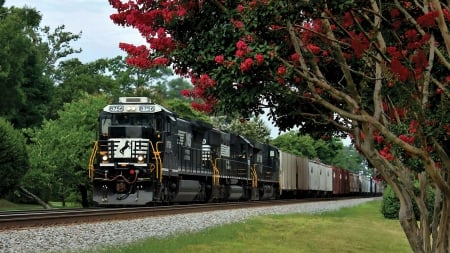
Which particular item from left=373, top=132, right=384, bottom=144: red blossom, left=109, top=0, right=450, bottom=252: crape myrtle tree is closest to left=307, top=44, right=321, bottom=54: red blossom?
left=109, top=0, right=450, bottom=252: crape myrtle tree

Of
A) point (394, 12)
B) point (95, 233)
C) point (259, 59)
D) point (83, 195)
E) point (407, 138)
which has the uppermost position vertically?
point (394, 12)

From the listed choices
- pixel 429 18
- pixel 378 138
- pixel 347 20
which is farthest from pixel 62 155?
pixel 429 18

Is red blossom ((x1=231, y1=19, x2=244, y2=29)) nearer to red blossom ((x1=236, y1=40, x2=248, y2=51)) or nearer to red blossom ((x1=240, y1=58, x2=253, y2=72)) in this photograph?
red blossom ((x1=236, y1=40, x2=248, y2=51))

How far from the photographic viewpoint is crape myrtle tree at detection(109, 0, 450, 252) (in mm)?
7020

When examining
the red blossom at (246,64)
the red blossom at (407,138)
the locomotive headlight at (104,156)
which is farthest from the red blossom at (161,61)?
the locomotive headlight at (104,156)

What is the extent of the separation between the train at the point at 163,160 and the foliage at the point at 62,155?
7695 millimetres

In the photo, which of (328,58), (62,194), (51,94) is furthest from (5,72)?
(328,58)

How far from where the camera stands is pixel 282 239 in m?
15.0

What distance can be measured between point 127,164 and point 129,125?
162 cm

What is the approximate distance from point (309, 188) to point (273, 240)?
3737cm

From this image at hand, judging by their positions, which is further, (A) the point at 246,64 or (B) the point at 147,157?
(B) the point at 147,157

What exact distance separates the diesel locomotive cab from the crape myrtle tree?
1447 cm

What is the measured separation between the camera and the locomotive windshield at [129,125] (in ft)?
77.5

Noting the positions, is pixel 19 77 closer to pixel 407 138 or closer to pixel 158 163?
pixel 158 163
